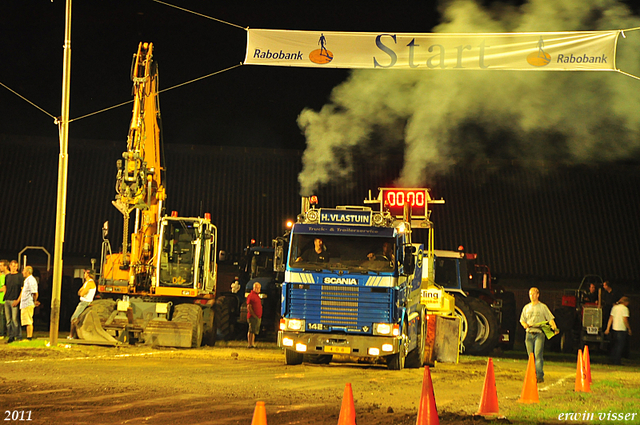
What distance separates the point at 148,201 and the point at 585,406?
40.1 feet

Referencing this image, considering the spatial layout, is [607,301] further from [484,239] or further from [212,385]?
[212,385]

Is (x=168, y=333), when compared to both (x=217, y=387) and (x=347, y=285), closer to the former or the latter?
(x=347, y=285)

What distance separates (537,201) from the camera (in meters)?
36.5

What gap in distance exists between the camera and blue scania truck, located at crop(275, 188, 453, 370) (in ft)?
51.0

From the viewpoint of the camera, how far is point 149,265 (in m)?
20.7

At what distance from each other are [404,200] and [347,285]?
15.1 feet

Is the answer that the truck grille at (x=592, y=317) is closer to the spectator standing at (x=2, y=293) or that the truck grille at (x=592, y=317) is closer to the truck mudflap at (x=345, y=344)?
the truck mudflap at (x=345, y=344)

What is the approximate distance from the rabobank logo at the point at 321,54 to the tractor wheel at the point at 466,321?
7.85m

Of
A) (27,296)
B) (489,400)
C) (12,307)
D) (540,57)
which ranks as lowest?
(489,400)

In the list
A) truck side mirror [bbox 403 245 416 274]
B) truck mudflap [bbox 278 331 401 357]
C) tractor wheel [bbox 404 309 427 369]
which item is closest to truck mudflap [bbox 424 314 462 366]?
tractor wheel [bbox 404 309 427 369]

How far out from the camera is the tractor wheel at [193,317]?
1972 centimetres

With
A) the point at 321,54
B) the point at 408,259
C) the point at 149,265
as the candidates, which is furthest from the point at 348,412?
the point at 149,265

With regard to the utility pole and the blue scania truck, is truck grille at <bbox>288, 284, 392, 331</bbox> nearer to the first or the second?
the blue scania truck

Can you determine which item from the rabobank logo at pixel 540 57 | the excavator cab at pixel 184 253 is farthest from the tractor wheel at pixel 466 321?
the rabobank logo at pixel 540 57
